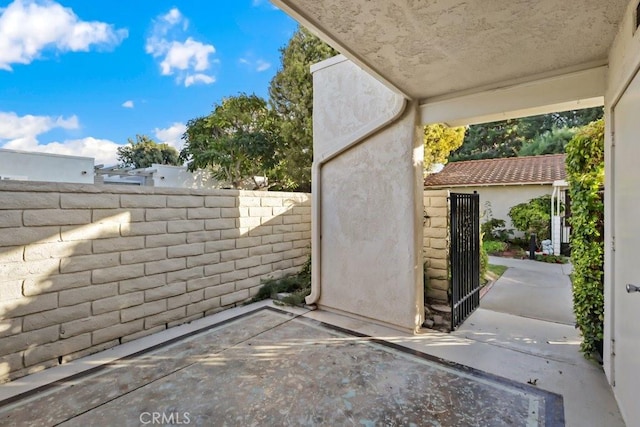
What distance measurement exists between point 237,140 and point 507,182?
1072 cm

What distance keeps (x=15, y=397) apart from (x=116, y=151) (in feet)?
112

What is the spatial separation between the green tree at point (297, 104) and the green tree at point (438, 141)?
163 inches

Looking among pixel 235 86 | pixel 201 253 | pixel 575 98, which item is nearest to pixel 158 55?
pixel 235 86

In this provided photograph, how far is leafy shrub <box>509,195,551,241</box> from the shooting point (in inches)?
410

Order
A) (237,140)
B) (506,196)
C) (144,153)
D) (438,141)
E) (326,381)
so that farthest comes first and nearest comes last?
(144,153), (506,196), (237,140), (438,141), (326,381)

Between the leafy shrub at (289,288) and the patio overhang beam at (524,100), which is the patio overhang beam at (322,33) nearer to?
the patio overhang beam at (524,100)

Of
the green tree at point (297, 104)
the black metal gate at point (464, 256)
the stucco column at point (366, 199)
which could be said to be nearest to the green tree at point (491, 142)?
the green tree at point (297, 104)

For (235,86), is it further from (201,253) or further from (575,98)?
(575,98)

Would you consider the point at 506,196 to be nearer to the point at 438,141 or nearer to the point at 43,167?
the point at 438,141

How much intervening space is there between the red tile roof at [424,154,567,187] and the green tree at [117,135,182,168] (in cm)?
2531

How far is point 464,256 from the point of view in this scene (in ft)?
15.0

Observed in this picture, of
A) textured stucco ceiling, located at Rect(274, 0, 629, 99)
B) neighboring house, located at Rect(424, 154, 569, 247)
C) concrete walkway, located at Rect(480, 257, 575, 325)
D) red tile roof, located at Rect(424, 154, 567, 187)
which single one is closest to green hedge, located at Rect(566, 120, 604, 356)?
textured stucco ceiling, located at Rect(274, 0, 629, 99)

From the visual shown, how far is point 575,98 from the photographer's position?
3.08m

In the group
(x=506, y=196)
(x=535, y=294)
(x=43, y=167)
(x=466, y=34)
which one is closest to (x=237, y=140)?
(x=43, y=167)
